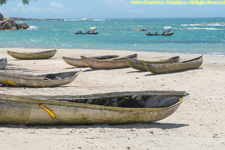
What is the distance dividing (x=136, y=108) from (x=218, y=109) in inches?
140

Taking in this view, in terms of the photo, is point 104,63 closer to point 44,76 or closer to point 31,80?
point 44,76

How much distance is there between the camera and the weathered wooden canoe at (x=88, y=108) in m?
6.88

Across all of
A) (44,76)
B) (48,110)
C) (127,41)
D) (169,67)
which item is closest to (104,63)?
(169,67)

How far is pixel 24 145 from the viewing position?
5.84 metres

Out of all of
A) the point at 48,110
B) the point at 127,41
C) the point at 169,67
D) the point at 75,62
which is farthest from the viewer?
the point at 127,41

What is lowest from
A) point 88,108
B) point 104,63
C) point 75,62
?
point 75,62

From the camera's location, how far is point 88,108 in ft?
23.7

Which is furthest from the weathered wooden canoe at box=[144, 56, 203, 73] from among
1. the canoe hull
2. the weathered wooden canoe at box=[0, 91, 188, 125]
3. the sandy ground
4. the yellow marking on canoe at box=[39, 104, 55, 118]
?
the yellow marking on canoe at box=[39, 104, 55, 118]

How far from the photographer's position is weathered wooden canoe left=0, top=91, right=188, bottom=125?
271 inches

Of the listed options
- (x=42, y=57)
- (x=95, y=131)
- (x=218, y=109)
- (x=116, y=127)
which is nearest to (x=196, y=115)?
(x=218, y=109)

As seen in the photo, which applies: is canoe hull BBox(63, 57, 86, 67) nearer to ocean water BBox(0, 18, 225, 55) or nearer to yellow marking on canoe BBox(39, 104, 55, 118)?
yellow marking on canoe BBox(39, 104, 55, 118)

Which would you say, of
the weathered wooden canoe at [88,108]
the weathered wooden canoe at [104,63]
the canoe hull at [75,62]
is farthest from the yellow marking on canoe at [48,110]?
the canoe hull at [75,62]

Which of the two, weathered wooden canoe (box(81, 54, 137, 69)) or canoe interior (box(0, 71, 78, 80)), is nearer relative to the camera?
canoe interior (box(0, 71, 78, 80))

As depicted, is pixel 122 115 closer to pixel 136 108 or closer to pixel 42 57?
pixel 136 108
